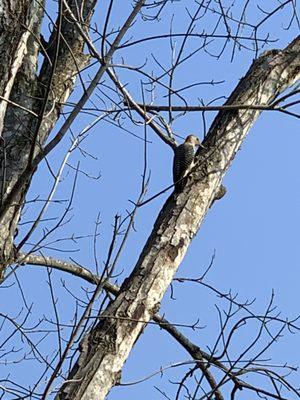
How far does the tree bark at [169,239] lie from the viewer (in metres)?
2.49

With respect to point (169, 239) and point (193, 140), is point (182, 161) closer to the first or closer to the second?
point (193, 140)

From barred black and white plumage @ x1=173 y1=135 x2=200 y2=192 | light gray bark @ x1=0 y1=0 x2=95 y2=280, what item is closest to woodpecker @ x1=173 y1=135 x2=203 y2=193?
barred black and white plumage @ x1=173 y1=135 x2=200 y2=192

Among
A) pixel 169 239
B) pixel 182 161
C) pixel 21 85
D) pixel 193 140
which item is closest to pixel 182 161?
pixel 182 161

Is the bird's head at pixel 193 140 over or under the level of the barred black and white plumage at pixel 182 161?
over

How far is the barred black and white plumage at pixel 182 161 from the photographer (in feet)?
10.3

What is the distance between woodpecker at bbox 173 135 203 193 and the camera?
3139mm

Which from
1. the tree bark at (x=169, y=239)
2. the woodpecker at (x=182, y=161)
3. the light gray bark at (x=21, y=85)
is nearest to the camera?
the tree bark at (x=169, y=239)

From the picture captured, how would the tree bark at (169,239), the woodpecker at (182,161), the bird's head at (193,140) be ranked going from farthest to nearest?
the bird's head at (193,140), the woodpecker at (182,161), the tree bark at (169,239)

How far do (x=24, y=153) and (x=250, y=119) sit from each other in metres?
1.00

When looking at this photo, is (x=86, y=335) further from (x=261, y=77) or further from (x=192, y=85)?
(x=261, y=77)

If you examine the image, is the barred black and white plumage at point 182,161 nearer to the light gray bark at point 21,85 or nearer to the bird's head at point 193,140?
the bird's head at point 193,140

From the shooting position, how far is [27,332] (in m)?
3.31

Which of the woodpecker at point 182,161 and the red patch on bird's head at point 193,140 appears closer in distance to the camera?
the woodpecker at point 182,161

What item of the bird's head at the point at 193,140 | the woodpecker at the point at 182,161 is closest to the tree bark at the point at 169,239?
the woodpecker at the point at 182,161
